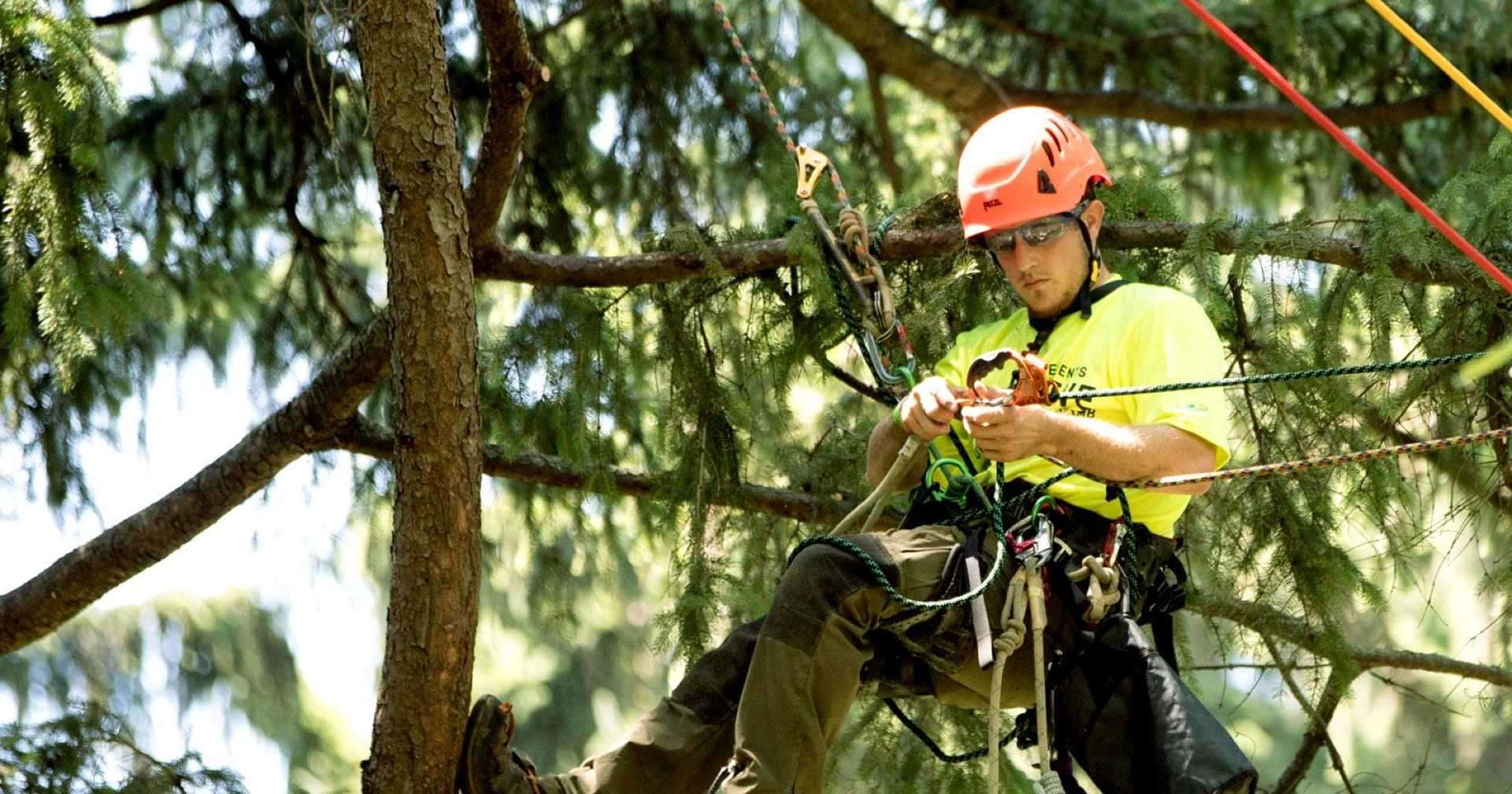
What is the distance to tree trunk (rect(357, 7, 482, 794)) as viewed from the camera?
2938 mm

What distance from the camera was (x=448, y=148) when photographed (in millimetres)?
3115

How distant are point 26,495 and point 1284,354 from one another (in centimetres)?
368

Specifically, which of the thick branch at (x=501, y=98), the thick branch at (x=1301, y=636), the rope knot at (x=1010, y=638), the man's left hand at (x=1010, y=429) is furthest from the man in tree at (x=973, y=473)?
the thick branch at (x=1301, y=636)

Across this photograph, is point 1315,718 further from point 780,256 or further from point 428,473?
point 428,473

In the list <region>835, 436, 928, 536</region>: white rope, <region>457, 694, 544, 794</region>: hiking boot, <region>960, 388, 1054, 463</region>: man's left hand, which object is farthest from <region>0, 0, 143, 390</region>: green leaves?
<region>960, 388, 1054, 463</region>: man's left hand

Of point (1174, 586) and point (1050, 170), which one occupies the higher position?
point (1050, 170)

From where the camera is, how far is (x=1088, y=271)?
3.42 metres

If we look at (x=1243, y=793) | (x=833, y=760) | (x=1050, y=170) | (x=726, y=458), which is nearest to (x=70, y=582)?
(x=726, y=458)


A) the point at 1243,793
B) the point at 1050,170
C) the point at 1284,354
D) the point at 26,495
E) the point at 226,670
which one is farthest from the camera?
the point at 226,670

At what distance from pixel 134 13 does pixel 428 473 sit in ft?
9.97

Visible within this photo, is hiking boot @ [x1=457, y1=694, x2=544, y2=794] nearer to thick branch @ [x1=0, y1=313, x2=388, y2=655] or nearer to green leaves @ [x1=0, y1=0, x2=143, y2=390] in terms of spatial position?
green leaves @ [x1=0, y1=0, x2=143, y2=390]

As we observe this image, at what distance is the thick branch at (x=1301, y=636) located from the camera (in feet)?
15.1

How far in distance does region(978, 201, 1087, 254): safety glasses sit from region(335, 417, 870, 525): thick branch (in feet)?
4.67

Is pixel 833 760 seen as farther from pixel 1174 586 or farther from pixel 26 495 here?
pixel 26 495
